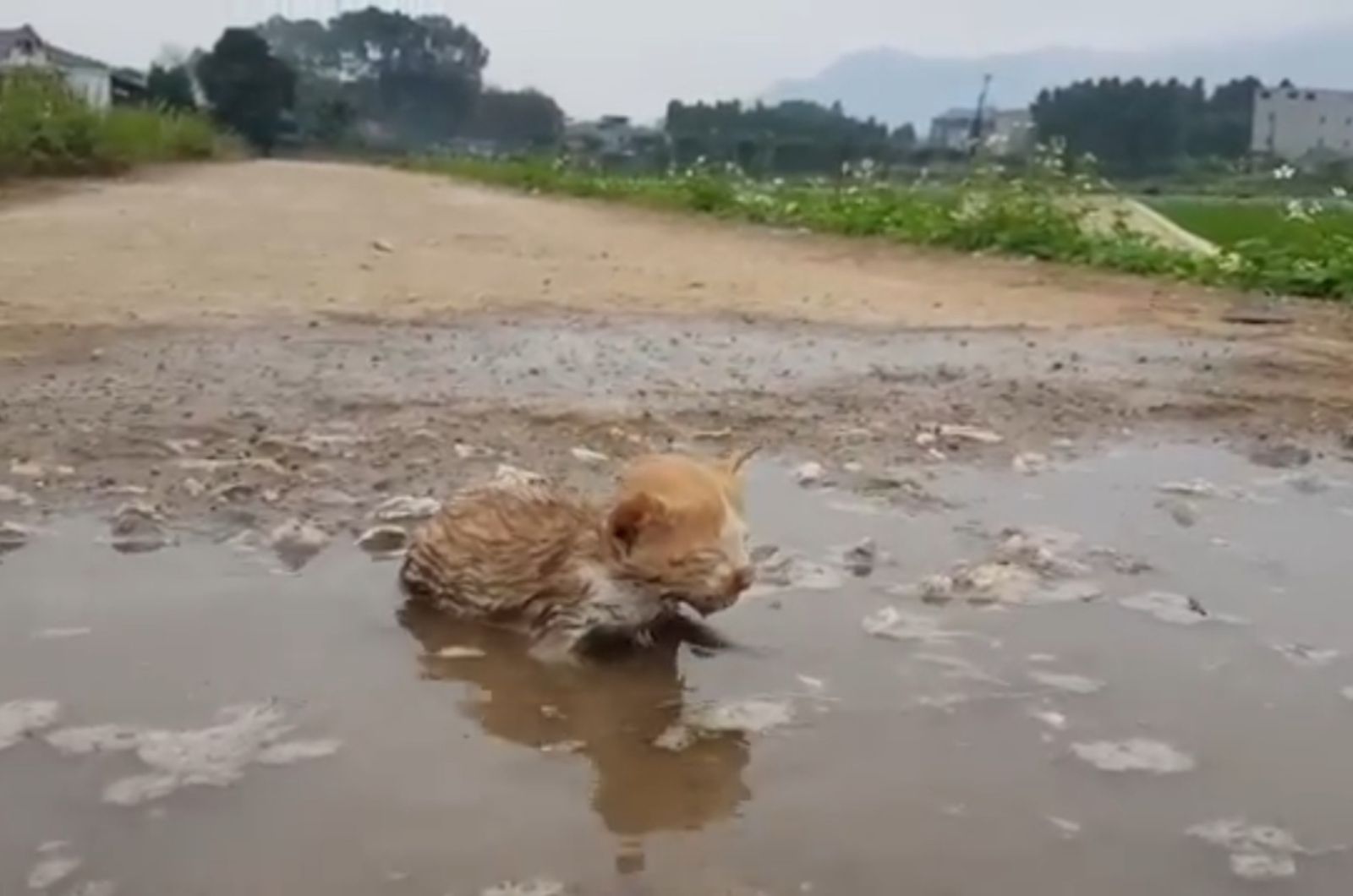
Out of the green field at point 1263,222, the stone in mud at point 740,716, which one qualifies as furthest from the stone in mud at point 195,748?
the green field at point 1263,222

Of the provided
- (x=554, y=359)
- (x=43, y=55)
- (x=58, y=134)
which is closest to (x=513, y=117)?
(x=43, y=55)

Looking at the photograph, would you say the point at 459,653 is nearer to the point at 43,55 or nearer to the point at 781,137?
the point at 781,137

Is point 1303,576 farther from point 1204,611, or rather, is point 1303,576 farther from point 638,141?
point 638,141

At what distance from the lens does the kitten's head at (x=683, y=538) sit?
10.5ft

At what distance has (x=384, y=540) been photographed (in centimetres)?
402

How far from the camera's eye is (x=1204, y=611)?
361cm

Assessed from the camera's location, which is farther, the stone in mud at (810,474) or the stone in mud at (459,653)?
the stone in mud at (810,474)

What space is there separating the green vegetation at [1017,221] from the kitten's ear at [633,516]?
7.31 metres

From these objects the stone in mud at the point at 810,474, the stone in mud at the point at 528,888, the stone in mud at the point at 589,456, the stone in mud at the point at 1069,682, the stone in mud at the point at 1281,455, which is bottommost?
the stone in mud at the point at 528,888

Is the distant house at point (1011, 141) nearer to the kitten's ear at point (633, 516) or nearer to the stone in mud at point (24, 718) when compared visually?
the kitten's ear at point (633, 516)

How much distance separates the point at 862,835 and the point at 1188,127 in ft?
102

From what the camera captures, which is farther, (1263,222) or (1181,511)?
(1263,222)

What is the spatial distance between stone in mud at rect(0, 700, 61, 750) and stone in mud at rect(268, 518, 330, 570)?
94 cm

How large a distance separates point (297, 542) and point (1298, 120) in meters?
26.9
